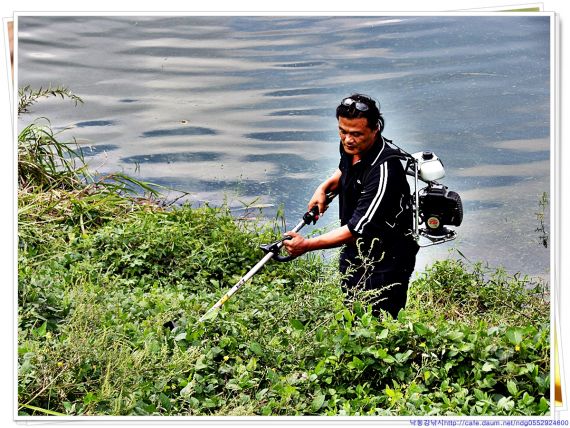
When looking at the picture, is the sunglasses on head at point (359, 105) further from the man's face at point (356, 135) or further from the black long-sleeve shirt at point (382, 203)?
the black long-sleeve shirt at point (382, 203)

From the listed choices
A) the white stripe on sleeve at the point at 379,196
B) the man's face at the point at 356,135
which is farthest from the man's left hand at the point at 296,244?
the man's face at the point at 356,135

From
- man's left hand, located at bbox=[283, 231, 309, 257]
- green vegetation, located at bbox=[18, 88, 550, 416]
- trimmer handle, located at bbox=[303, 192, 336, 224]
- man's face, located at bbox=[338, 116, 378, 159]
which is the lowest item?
green vegetation, located at bbox=[18, 88, 550, 416]

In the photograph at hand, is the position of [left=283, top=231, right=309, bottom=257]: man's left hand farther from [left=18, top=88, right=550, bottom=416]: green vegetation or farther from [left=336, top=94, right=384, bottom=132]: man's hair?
[left=336, top=94, right=384, bottom=132]: man's hair

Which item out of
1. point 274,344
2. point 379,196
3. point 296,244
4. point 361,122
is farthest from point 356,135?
point 274,344

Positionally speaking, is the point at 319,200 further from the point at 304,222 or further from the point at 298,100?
the point at 298,100

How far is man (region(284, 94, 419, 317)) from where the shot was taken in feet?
17.6

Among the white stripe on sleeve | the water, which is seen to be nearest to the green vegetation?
the water

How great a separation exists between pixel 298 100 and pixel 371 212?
0.75 metres

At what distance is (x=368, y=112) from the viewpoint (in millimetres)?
5398

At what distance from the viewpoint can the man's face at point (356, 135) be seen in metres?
5.41

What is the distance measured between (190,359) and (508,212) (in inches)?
71.1

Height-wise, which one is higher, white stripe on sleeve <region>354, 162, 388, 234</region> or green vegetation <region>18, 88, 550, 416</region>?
white stripe on sleeve <region>354, 162, 388, 234</region>
